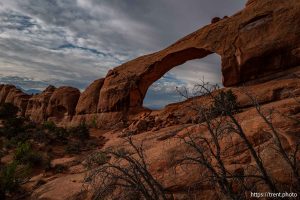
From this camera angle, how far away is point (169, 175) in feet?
31.8

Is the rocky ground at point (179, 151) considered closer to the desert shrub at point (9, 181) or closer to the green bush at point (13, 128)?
the desert shrub at point (9, 181)

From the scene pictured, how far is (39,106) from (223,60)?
2929 cm

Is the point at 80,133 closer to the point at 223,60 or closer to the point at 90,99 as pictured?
the point at 90,99

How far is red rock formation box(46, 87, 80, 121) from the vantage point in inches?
1335

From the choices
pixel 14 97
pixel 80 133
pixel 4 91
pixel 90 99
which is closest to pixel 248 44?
pixel 80 133

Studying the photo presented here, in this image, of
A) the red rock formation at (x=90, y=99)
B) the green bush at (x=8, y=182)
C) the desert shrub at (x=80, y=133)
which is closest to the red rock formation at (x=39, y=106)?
the red rock formation at (x=90, y=99)

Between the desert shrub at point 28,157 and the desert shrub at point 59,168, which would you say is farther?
the desert shrub at point 28,157

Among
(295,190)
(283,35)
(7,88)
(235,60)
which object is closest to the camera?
(295,190)

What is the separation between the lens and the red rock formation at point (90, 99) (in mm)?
29922

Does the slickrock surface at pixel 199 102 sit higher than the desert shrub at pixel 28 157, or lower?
higher

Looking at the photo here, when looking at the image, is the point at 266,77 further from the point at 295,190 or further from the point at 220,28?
the point at 295,190

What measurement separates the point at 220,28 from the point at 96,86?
15.3m

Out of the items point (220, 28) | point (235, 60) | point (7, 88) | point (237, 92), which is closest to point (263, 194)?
point (237, 92)

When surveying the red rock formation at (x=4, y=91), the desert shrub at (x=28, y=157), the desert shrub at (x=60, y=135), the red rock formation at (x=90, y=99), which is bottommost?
the desert shrub at (x=28, y=157)
